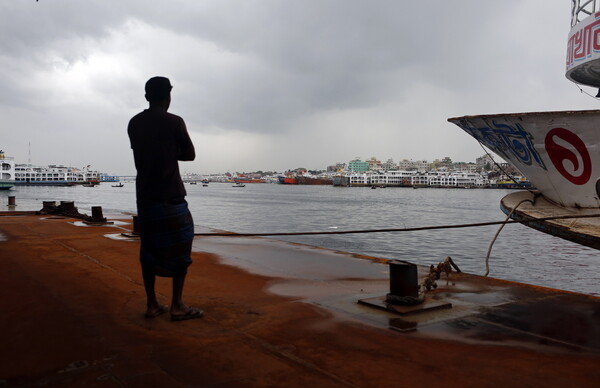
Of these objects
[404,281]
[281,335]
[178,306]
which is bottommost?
[281,335]

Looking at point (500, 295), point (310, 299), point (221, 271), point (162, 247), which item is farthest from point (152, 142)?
point (500, 295)

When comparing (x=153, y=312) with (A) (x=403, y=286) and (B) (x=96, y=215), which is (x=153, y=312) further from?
(B) (x=96, y=215)

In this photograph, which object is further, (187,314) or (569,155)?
(569,155)

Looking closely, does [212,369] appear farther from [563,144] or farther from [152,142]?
[563,144]

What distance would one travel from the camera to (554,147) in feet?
24.6

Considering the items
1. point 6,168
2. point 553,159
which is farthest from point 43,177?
point 553,159

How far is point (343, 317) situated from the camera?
4.34 metres

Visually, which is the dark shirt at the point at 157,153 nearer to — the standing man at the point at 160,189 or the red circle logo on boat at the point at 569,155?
the standing man at the point at 160,189

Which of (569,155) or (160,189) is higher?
(569,155)

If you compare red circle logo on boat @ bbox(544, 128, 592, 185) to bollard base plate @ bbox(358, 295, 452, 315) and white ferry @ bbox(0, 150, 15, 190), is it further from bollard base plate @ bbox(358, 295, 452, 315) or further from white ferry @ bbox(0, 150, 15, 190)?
white ferry @ bbox(0, 150, 15, 190)

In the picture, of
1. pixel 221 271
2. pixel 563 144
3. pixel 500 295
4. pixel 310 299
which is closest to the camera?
pixel 310 299

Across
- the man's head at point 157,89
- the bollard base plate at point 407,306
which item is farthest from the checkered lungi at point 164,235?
the bollard base plate at point 407,306

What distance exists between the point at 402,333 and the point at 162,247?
2.23 metres

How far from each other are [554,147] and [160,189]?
22.2 ft
